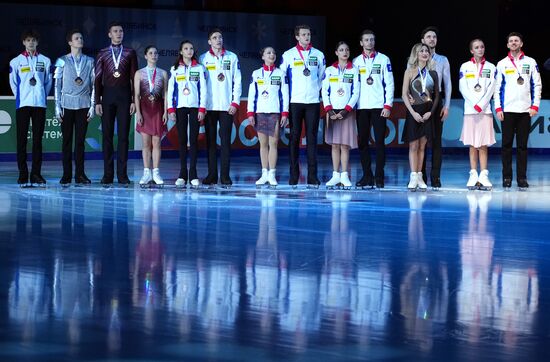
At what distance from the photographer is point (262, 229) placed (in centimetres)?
954

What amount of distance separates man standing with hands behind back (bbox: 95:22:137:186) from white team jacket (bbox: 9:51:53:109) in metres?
0.63

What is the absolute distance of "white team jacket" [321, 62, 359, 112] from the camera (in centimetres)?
1348

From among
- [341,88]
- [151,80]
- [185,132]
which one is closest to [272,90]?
[341,88]

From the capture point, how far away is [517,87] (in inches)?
538

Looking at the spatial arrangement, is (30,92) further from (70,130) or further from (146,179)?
(146,179)

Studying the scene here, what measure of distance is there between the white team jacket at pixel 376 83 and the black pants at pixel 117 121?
8.71 ft

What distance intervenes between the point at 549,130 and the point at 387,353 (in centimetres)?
1780

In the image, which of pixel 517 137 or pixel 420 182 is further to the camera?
pixel 517 137

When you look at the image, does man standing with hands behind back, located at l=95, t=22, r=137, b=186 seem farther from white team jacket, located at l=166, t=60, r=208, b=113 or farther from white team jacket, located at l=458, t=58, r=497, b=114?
white team jacket, located at l=458, t=58, r=497, b=114

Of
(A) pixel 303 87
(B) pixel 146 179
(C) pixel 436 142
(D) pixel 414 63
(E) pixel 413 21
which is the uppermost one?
(E) pixel 413 21

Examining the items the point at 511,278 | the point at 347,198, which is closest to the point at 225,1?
the point at 347,198

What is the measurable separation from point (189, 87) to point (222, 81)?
0.39 metres

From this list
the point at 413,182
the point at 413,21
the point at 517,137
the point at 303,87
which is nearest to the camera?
the point at 413,182

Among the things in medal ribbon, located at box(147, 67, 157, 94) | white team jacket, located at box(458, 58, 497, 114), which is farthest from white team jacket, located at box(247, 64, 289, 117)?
white team jacket, located at box(458, 58, 497, 114)
